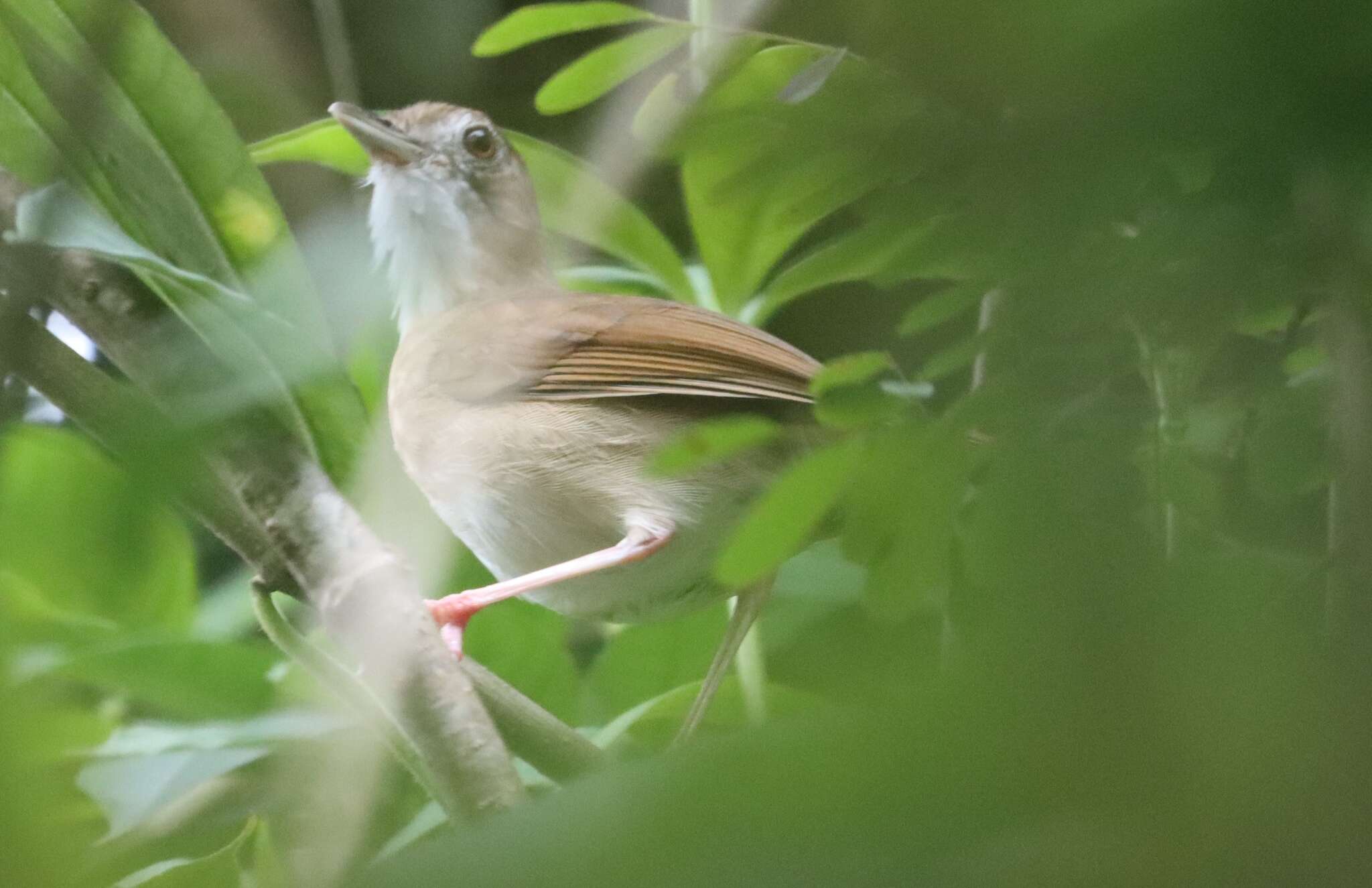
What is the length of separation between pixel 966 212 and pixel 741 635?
0.93 meters

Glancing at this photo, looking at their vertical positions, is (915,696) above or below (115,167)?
below

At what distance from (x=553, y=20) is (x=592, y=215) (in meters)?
0.39

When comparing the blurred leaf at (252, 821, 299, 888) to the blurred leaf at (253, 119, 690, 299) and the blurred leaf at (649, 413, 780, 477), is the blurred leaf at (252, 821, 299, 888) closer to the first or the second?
the blurred leaf at (649, 413, 780, 477)

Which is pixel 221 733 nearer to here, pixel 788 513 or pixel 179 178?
pixel 179 178

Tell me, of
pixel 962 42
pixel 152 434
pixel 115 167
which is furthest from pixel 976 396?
pixel 115 167

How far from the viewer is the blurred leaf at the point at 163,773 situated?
53.8 inches

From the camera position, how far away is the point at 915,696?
0.96 ft

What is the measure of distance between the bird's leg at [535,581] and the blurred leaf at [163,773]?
0.25m

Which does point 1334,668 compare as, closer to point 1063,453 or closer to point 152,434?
point 1063,453

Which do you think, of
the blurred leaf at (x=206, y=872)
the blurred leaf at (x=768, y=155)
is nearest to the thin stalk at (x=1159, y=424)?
the blurred leaf at (x=768, y=155)

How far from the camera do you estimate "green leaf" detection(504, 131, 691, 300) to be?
4.47 ft

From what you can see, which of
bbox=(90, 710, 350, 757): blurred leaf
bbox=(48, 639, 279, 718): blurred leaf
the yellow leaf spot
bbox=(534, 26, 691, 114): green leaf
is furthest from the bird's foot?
bbox=(534, 26, 691, 114): green leaf

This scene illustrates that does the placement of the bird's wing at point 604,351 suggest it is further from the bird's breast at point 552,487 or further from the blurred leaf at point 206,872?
the blurred leaf at point 206,872

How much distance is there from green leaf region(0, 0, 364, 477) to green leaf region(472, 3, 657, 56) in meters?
0.24
